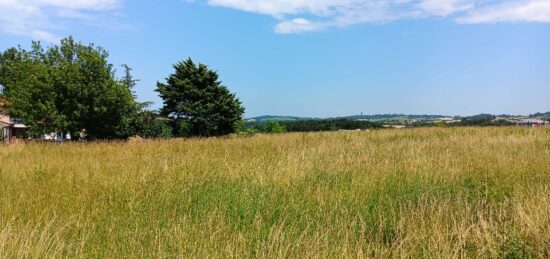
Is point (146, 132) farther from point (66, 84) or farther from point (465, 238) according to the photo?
point (465, 238)

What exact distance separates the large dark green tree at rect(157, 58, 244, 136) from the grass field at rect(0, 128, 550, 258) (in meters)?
27.4

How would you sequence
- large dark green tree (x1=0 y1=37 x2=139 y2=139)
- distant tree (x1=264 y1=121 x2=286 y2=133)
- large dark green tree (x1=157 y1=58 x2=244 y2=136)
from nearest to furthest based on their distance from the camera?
large dark green tree (x1=0 y1=37 x2=139 y2=139), large dark green tree (x1=157 y1=58 x2=244 y2=136), distant tree (x1=264 y1=121 x2=286 y2=133)

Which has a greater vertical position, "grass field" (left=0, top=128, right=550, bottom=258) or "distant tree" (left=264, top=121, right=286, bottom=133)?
"distant tree" (left=264, top=121, right=286, bottom=133)

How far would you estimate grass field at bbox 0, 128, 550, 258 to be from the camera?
10.8 feet

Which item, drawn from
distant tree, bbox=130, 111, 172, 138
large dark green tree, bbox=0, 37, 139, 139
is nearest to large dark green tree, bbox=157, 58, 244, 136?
distant tree, bbox=130, 111, 172, 138

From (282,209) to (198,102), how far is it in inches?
1240

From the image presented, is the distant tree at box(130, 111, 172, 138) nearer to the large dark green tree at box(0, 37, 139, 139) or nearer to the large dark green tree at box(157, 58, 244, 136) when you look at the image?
the large dark green tree at box(157, 58, 244, 136)

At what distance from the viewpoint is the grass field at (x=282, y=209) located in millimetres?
3287

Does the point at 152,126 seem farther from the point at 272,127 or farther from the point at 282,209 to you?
the point at 282,209

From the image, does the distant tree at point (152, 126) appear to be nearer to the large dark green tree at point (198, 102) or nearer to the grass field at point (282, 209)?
the large dark green tree at point (198, 102)

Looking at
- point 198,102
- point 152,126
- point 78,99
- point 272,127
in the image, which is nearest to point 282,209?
point 78,99

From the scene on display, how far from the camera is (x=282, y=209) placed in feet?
14.8

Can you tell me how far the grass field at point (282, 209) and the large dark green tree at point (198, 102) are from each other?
27442 mm

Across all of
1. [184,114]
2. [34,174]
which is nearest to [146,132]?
[184,114]
